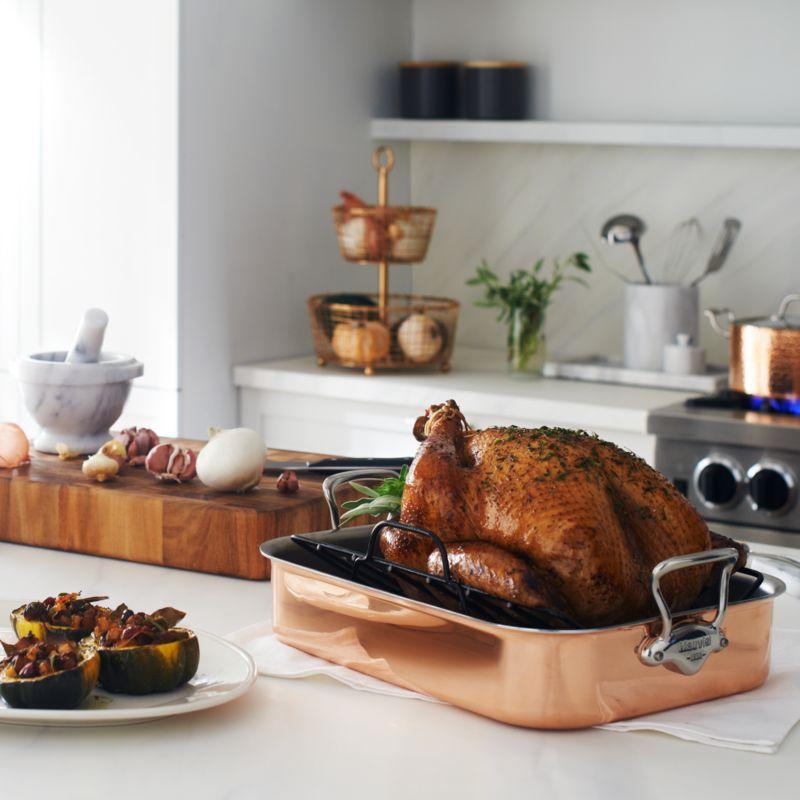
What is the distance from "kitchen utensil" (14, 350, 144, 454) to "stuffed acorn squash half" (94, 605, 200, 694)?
66 cm

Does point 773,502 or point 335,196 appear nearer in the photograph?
point 773,502

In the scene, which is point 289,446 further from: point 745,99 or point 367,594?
point 367,594

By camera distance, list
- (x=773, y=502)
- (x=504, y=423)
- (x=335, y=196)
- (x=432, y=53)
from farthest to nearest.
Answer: (x=432, y=53) → (x=335, y=196) → (x=504, y=423) → (x=773, y=502)

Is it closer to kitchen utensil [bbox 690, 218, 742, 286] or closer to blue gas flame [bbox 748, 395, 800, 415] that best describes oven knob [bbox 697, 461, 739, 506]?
blue gas flame [bbox 748, 395, 800, 415]

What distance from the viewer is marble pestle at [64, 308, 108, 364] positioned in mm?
1544

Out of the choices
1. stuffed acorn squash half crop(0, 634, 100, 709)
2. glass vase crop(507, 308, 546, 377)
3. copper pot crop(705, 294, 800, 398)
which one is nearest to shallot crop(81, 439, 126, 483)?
stuffed acorn squash half crop(0, 634, 100, 709)

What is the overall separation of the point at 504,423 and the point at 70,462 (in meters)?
1.26

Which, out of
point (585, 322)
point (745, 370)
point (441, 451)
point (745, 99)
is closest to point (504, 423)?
point (745, 370)

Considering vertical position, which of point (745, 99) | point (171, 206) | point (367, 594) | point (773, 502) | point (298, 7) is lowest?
point (773, 502)

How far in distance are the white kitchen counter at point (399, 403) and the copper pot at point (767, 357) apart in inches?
7.0

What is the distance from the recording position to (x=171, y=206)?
2750 mm

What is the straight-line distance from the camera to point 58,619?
0.94 m

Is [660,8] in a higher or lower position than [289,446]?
higher

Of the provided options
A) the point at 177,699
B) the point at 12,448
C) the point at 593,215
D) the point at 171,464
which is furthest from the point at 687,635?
the point at 593,215
